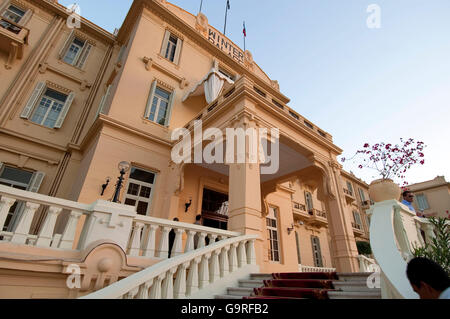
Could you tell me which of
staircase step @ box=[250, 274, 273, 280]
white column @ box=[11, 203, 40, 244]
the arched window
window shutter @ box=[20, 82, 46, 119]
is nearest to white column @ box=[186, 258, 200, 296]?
staircase step @ box=[250, 274, 273, 280]

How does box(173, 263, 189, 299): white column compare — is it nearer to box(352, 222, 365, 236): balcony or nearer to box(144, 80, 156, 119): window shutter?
box(144, 80, 156, 119): window shutter

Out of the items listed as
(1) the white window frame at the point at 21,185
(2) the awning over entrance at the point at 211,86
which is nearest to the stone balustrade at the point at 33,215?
(1) the white window frame at the point at 21,185

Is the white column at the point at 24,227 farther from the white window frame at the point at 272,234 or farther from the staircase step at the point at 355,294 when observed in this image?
the white window frame at the point at 272,234

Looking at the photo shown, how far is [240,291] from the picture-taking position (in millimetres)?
3764

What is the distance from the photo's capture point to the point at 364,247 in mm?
16547

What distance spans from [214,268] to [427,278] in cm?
310

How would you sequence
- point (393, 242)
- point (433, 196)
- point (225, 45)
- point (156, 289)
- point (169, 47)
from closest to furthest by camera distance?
point (393, 242) → point (156, 289) → point (169, 47) → point (225, 45) → point (433, 196)

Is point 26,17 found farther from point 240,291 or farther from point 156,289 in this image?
point 240,291

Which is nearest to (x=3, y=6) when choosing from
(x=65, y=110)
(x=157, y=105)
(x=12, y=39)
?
(x=12, y=39)

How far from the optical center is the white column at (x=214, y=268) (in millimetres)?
3876

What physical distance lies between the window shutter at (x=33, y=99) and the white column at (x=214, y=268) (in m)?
9.33

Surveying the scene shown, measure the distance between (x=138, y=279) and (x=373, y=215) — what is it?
2996mm

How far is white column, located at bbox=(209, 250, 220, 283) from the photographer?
388cm
